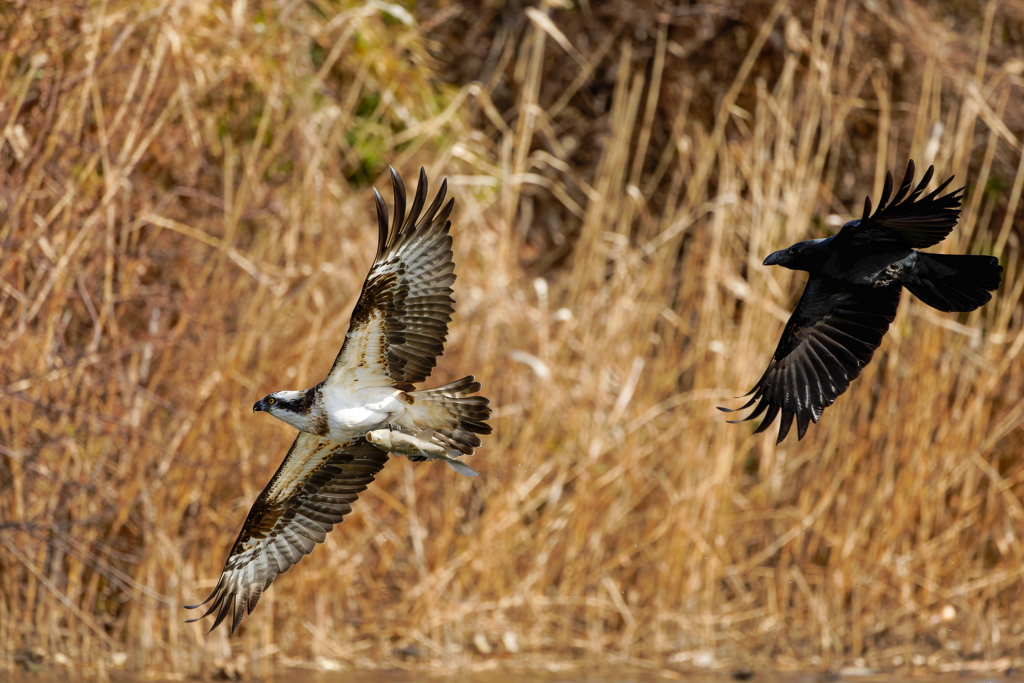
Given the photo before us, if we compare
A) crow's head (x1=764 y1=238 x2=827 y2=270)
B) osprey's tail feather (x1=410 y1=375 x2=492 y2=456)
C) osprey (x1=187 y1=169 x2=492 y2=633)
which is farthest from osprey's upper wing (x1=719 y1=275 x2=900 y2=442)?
osprey (x1=187 y1=169 x2=492 y2=633)

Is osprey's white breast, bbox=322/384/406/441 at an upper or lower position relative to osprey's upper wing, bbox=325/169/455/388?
lower

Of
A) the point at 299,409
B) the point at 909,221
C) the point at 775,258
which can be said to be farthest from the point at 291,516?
the point at 909,221

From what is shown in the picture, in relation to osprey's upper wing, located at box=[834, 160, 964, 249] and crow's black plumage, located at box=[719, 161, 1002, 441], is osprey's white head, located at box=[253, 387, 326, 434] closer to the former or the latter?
crow's black plumage, located at box=[719, 161, 1002, 441]

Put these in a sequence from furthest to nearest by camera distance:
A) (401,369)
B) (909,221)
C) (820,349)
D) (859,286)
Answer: (820,349)
(859,286)
(401,369)
(909,221)

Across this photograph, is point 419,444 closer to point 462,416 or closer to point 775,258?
point 462,416

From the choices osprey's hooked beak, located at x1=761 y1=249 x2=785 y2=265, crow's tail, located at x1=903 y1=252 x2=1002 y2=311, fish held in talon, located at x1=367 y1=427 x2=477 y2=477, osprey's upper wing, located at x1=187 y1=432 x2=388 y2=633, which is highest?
osprey's hooked beak, located at x1=761 y1=249 x2=785 y2=265

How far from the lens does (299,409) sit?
394cm

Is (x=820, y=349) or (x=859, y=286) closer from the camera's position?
(x=859, y=286)

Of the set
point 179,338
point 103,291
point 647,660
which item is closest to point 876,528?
point 647,660

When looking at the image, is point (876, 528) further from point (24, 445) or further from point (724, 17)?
point (724, 17)

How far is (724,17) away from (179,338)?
537 centimetres

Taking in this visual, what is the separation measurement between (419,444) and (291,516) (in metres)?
0.78

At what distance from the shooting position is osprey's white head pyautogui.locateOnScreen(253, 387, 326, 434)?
12.9ft

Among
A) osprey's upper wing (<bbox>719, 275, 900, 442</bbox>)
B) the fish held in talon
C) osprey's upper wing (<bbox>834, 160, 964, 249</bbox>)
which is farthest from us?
osprey's upper wing (<bbox>719, 275, 900, 442</bbox>)
